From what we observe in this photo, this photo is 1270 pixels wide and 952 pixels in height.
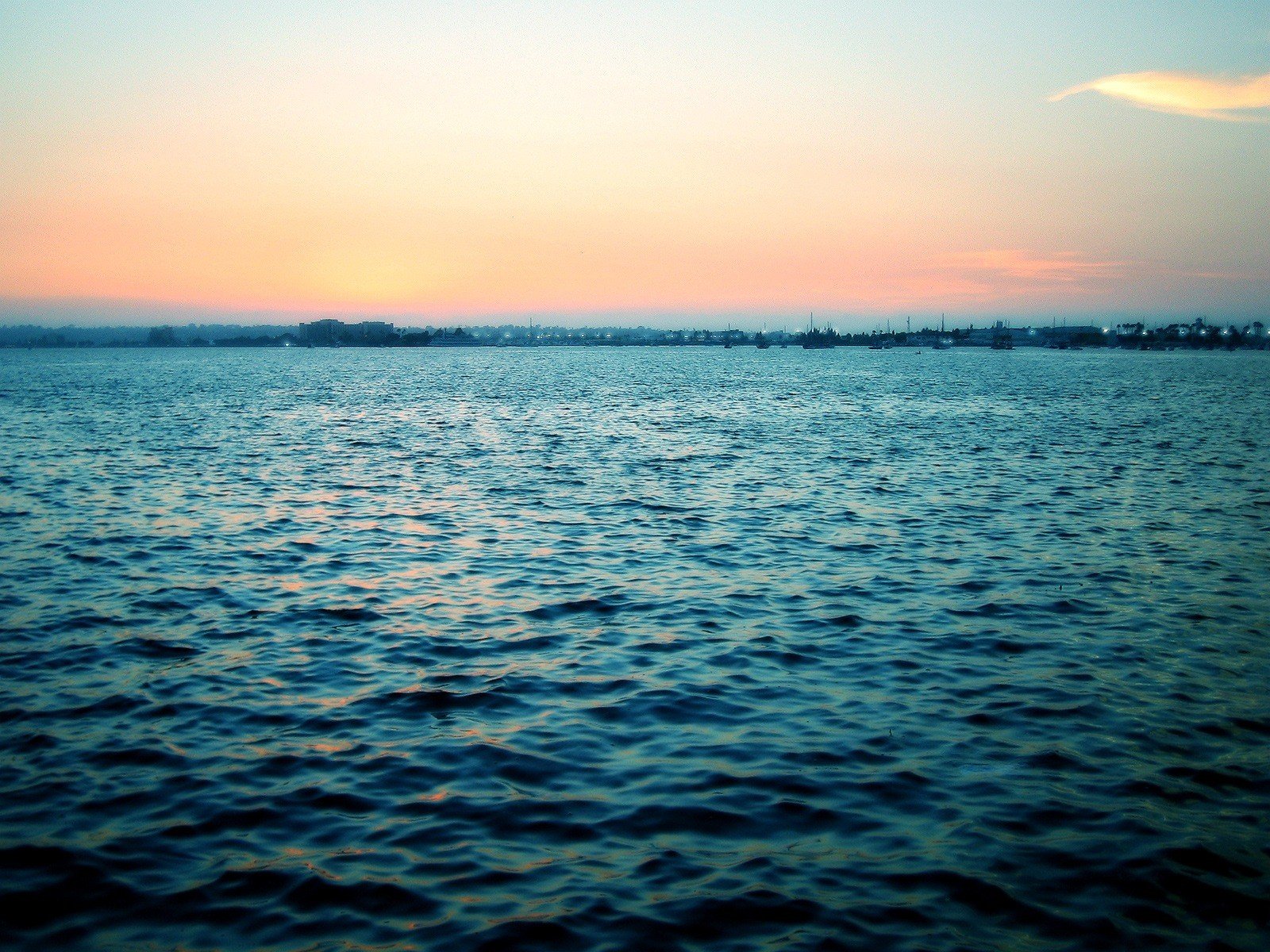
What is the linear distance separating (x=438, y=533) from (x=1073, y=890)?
777 inches

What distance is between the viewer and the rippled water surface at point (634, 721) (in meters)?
8.23

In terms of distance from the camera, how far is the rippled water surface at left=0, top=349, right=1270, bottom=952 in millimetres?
8234

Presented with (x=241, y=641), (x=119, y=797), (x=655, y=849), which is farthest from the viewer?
(x=241, y=641)

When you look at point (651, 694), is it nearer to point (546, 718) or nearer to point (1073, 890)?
point (546, 718)

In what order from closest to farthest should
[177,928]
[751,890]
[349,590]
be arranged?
[177,928] < [751,890] < [349,590]

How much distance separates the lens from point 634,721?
12.3m

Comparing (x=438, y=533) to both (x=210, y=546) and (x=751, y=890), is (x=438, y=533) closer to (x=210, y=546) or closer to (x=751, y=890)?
(x=210, y=546)

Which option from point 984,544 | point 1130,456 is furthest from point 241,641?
point 1130,456

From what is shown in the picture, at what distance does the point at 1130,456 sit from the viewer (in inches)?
1746

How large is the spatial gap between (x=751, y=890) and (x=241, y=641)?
433 inches

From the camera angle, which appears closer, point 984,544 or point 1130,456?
point 984,544

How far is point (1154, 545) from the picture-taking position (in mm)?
23938

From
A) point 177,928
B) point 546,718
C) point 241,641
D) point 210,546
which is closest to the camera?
point 177,928

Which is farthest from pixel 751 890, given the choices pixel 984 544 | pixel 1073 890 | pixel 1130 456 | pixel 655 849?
pixel 1130 456
